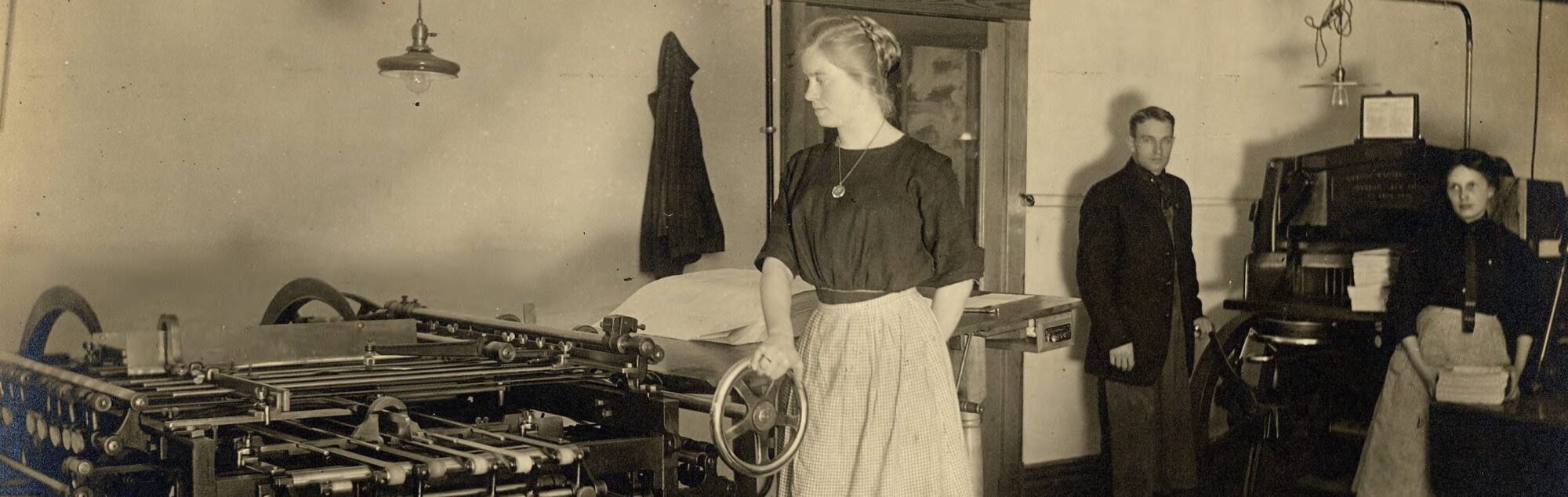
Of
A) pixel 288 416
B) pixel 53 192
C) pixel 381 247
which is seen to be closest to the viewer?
pixel 288 416

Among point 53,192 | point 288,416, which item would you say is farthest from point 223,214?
point 288,416

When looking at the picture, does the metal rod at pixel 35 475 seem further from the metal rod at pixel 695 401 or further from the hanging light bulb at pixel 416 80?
the hanging light bulb at pixel 416 80

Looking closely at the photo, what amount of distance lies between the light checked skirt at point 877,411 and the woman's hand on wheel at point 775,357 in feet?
0.89

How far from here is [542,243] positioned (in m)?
4.89

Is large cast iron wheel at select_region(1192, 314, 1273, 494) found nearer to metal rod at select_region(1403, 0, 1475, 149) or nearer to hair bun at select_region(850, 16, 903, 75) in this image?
metal rod at select_region(1403, 0, 1475, 149)

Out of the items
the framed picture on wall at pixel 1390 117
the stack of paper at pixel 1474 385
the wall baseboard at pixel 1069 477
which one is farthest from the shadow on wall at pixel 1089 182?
the stack of paper at pixel 1474 385

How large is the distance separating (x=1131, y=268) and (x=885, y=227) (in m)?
3.22

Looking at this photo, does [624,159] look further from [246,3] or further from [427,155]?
[246,3]

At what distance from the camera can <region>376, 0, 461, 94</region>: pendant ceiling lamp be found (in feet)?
13.3

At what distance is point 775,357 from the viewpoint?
2.51 m

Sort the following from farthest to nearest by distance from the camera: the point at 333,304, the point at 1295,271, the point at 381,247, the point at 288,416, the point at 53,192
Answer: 1. the point at 1295,271
2. the point at 381,247
3. the point at 53,192
4. the point at 333,304
5. the point at 288,416

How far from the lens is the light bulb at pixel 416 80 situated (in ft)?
13.6

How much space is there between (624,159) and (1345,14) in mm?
3895

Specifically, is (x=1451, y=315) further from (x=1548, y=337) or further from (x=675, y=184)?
(x=675, y=184)
